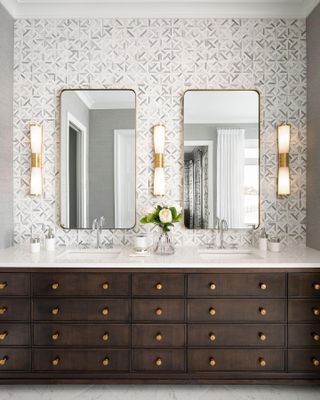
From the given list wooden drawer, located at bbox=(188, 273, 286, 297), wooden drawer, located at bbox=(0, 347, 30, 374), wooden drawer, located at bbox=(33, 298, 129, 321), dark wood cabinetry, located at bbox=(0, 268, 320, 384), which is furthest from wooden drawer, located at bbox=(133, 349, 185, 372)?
wooden drawer, located at bbox=(0, 347, 30, 374)

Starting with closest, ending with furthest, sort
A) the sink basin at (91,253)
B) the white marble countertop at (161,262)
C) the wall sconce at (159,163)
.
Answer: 1. the white marble countertop at (161,262)
2. the sink basin at (91,253)
3. the wall sconce at (159,163)

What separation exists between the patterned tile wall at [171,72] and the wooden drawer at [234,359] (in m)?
0.96

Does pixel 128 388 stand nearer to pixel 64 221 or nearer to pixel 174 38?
pixel 64 221

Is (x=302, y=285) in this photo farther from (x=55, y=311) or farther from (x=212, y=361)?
(x=55, y=311)

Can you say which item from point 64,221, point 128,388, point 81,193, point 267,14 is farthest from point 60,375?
point 267,14

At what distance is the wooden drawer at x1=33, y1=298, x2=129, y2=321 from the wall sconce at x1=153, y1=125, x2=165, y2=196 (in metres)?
0.95

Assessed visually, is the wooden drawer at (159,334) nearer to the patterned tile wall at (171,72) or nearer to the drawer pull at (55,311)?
the drawer pull at (55,311)

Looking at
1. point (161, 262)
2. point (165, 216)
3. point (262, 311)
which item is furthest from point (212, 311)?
point (165, 216)

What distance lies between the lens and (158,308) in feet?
7.54

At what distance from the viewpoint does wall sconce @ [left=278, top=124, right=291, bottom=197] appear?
2.82 metres

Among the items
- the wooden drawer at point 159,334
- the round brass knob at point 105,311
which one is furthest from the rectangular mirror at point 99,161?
the wooden drawer at point 159,334

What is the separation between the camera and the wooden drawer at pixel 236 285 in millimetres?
2295

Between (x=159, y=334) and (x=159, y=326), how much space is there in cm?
5

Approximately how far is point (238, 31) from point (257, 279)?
199 cm
